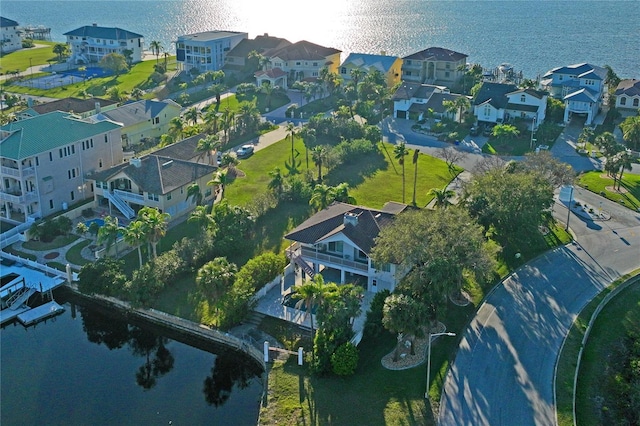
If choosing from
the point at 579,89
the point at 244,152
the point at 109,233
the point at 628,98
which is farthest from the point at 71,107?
the point at 628,98

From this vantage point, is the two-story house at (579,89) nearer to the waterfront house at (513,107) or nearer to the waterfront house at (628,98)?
the waterfront house at (628,98)

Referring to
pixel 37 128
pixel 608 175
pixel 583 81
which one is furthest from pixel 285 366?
pixel 583 81

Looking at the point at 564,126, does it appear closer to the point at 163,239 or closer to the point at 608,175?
the point at 608,175

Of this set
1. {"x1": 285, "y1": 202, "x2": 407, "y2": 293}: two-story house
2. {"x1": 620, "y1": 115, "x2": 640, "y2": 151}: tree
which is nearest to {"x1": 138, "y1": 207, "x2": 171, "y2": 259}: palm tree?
{"x1": 285, "y1": 202, "x2": 407, "y2": 293}: two-story house

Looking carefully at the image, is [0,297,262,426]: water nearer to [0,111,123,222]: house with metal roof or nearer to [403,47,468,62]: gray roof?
[0,111,123,222]: house with metal roof

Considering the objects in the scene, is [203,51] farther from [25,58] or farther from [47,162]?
[47,162]

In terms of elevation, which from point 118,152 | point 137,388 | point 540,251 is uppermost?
point 118,152

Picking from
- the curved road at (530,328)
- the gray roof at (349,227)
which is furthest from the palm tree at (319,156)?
the curved road at (530,328)
